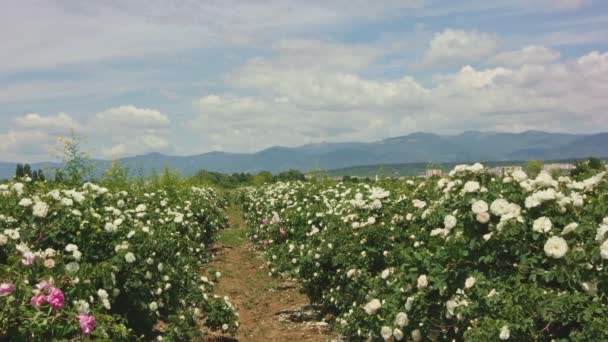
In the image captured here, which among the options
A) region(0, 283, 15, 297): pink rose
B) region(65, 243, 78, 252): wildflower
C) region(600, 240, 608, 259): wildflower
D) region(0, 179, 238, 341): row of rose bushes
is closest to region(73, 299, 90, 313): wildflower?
region(0, 179, 238, 341): row of rose bushes

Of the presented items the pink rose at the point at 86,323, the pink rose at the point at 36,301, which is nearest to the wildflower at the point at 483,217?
the pink rose at the point at 86,323

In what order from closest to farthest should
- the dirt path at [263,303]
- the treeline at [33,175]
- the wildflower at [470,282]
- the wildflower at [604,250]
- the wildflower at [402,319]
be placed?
1. the wildflower at [604,250]
2. the wildflower at [470,282]
3. the wildflower at [402,319]
4. the treeline at [33,175]
5. the dirt path at [263,303]

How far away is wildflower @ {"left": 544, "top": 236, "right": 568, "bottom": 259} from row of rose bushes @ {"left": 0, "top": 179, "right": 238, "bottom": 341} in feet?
10.8

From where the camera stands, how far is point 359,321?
6.71 meters

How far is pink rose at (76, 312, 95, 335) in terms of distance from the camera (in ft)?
12.8

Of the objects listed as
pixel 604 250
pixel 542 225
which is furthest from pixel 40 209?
pixel 604 250

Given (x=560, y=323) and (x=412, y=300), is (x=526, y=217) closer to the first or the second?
(x=560, y=323)

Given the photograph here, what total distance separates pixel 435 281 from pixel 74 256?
10.8 feet

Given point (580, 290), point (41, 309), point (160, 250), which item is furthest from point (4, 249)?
point (580, 290)

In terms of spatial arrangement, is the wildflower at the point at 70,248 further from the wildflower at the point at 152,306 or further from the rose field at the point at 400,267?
the wildflower at the point at 152,306

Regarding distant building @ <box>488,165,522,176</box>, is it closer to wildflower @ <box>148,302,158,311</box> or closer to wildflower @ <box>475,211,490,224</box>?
wildflower @ <box>475,211,490,224</box>

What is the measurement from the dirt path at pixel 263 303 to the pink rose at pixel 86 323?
16.0 feet

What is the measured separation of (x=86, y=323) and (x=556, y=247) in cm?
348

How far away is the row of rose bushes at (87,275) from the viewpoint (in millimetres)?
3877
